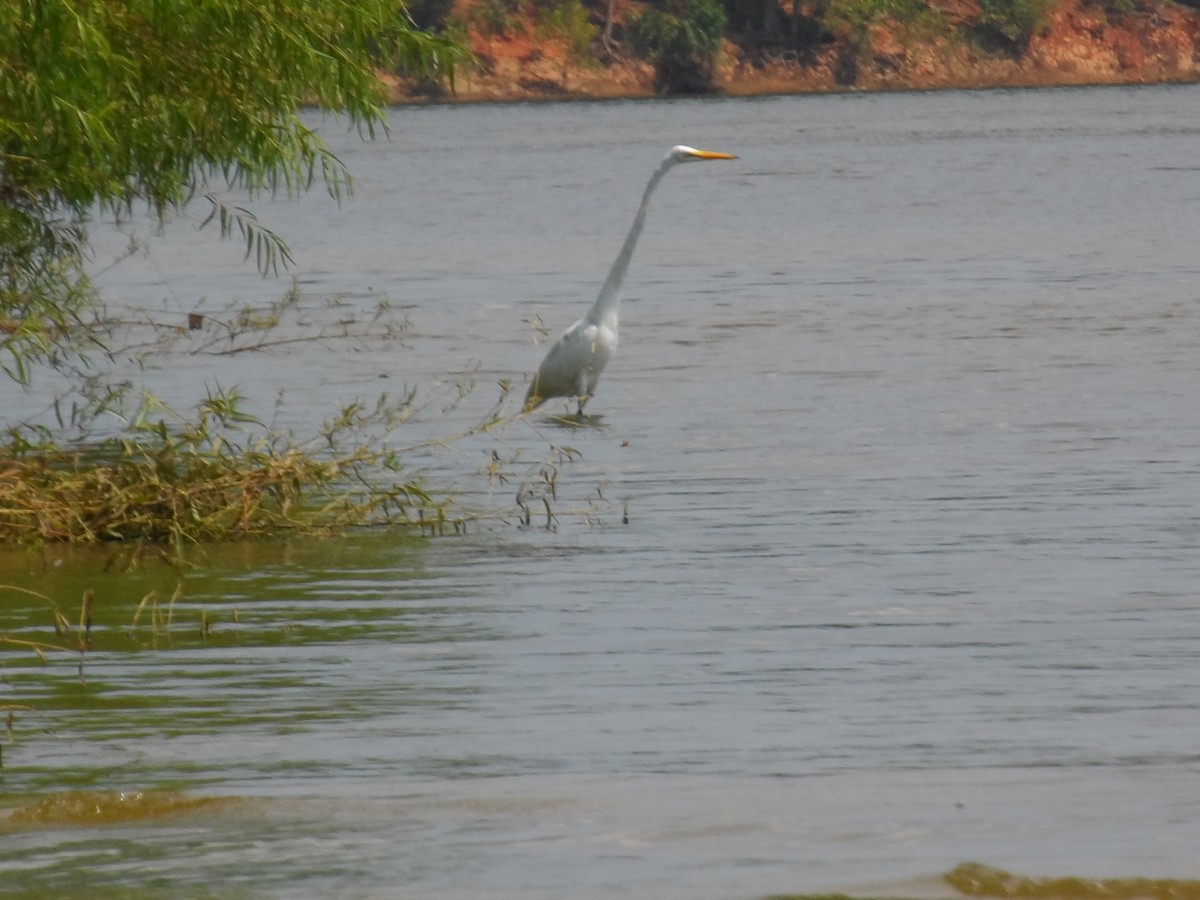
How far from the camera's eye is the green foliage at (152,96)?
902 centimetres

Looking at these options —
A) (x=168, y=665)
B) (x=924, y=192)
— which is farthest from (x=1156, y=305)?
(x=924, y=192)

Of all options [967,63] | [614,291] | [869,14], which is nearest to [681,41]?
[869,14]

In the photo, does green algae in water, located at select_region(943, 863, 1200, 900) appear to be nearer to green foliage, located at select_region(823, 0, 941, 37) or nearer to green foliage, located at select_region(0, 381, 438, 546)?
green foliage, located at select_region(0, 381, 438, 546)

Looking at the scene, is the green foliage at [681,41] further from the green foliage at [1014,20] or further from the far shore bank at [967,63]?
the green foliage at [1014,20]

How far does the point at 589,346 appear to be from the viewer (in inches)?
550

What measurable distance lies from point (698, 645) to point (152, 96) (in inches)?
153

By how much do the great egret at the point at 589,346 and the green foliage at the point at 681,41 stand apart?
6755cm

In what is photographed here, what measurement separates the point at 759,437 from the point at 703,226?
20.5m

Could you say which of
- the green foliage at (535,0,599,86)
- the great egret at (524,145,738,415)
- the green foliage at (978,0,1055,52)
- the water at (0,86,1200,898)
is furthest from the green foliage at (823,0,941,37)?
the great egret at (524,145,738,415)

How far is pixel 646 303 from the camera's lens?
2261 cm

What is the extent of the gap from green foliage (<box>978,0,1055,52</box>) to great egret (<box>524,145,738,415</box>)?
2866 inches

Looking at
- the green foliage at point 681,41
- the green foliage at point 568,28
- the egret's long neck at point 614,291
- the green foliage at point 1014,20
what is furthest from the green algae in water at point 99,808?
the green foliage at point 1014,20

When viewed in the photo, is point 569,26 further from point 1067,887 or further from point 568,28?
point 1067,887

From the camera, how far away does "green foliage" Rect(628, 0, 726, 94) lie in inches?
3189
